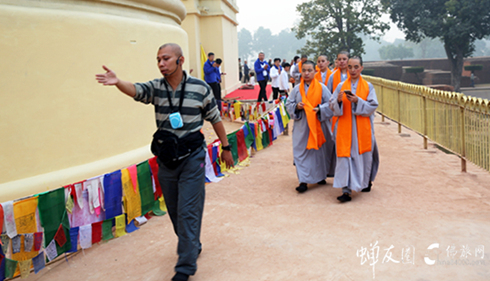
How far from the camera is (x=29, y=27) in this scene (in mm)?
5086

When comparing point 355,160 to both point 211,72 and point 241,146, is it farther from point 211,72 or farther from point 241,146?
point 211,72

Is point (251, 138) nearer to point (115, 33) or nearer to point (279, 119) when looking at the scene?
point (279, 119)

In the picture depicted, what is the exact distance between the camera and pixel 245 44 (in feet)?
430

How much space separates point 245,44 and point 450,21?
327 ft

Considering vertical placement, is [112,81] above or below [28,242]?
above

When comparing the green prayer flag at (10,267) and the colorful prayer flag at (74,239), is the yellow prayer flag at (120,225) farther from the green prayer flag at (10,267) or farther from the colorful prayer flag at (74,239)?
the green prayer flag at (10,267)

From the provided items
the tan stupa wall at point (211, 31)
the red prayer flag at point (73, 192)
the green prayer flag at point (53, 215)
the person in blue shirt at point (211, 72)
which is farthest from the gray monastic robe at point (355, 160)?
the tan stupa wall at point (211, 31)

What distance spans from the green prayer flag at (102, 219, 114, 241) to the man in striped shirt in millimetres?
1400

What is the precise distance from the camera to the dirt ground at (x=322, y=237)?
378 centimetres

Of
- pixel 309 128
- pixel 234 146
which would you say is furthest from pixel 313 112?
pixel 234 146

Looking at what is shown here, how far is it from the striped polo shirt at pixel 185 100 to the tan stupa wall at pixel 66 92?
2.06 metres

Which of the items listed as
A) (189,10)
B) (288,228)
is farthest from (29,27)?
(189,10)

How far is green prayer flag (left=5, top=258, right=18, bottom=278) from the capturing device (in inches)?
152

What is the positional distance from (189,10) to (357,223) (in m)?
15.0
